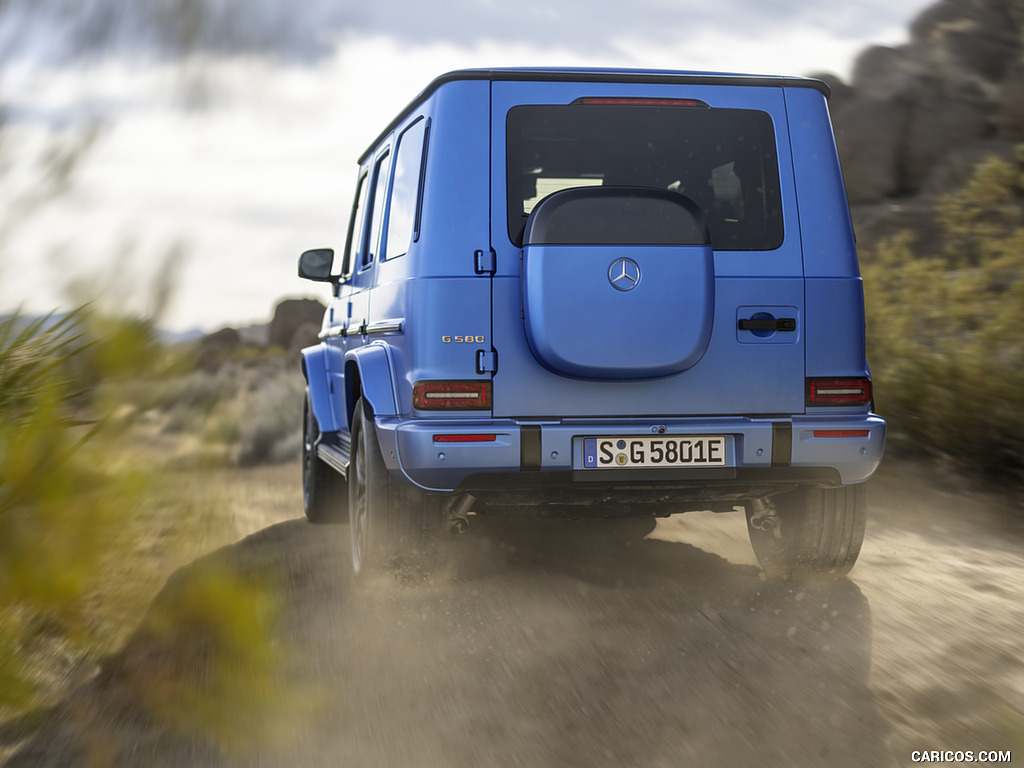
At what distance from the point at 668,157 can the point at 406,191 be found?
115cm

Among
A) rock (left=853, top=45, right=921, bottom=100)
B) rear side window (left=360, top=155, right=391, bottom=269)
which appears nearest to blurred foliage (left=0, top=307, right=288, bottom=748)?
rear side window (left=360, top=155, right=391, bottom=269)

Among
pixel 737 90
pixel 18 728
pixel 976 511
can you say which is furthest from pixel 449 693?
pixel 976 511

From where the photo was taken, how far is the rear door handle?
412cm

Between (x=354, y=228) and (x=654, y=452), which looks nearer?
(x=654, y=452)

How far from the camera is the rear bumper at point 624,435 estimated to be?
3.96 meters

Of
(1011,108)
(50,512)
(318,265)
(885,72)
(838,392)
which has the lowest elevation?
(50,512)

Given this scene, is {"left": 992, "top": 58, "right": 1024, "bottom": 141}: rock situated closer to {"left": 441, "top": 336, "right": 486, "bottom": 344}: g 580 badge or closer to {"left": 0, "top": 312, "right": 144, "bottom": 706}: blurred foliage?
{"left": 441, "top": 336, "right": 486, "bottom": 344}: g 580 badge

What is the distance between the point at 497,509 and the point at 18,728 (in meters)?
2.00

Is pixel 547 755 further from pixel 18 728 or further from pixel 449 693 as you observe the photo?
pixel 18 728

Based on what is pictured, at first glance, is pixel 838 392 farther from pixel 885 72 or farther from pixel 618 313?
pixel 885 72

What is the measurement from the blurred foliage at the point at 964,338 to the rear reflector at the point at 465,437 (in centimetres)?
417

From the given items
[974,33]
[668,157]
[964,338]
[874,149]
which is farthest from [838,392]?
[974,33]

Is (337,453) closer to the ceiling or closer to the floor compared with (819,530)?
closer to the ceiling

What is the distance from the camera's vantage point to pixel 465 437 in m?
3.95
